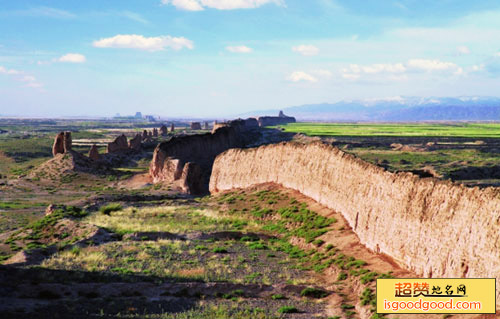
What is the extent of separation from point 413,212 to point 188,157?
60.1 metres

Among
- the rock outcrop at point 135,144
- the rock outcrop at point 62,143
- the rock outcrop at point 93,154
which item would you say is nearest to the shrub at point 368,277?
the rock outcrop at point 93,154

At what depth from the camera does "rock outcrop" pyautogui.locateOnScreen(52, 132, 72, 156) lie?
86.1m

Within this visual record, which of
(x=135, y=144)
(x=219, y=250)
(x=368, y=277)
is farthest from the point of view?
(x=135, y=144)

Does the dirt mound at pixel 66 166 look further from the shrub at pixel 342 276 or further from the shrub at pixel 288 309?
the shrub at pixel 288 309

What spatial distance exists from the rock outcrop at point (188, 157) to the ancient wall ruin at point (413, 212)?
25.2 m

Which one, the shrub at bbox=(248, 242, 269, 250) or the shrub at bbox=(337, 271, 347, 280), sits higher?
the shrub at bbox=(337, 271, 347, 280)

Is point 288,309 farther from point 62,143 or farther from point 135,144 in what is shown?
point 135,144

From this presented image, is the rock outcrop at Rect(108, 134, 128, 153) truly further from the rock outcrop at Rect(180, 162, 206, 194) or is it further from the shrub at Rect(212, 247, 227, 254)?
the shrub at Rect(212, 247, 227, 254)

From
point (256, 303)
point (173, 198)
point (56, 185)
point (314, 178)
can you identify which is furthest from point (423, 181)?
point (56, 185)

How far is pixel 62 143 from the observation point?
8806 cm

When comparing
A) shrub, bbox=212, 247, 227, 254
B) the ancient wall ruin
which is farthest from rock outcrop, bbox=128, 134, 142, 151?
shrub, bbox=212, 247, 227, 254

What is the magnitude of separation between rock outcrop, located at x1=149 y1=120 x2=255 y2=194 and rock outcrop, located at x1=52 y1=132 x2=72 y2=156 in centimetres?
1839

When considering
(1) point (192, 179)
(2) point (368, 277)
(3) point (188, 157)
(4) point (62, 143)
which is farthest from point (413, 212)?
(4) point (62, 143)

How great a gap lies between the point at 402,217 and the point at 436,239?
10.3 ft
